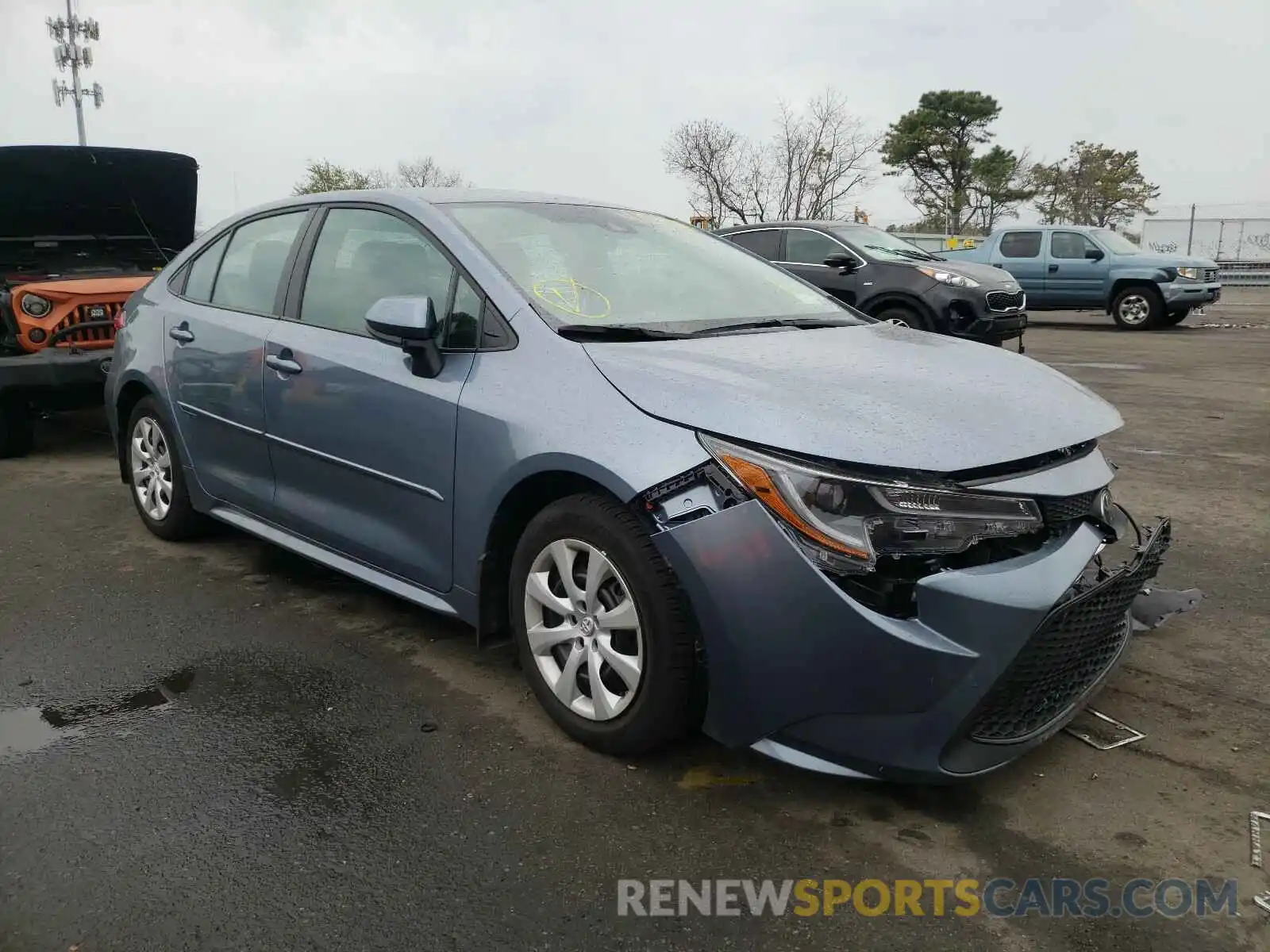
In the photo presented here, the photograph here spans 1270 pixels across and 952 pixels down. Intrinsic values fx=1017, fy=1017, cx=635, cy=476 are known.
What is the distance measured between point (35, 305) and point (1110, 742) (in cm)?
671

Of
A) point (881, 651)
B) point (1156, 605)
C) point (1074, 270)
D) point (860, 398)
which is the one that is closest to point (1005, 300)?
point (1156, 605)

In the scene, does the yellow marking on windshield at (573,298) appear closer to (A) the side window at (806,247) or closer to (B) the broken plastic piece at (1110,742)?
(B) the broken plastic piece at (1110,742)

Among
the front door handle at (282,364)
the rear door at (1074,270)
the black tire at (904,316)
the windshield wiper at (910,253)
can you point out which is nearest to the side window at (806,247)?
the windshield wiper at (910,253)

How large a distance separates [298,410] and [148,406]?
4.89 feet

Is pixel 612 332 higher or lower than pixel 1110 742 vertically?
higher

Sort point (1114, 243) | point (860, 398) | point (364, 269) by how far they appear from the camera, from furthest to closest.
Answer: point (1114, 243) < point (364, 269) < point (860, 398)

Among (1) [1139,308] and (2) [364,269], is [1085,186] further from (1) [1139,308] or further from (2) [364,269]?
(2) [364,269]

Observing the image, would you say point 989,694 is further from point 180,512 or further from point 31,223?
point 31,223

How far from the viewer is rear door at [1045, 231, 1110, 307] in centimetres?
1695

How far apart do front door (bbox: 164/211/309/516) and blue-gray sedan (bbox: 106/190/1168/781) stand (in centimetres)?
3

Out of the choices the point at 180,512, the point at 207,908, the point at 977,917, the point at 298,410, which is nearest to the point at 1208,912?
the point at 977,917

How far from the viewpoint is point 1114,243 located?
17.2 metres

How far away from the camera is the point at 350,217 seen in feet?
12.4

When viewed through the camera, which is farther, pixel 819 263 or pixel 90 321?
pixel 819 263
